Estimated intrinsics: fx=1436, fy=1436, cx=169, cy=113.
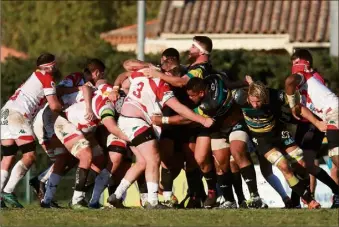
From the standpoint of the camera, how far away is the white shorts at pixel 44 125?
21.8m

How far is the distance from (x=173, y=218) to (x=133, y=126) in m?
2.96

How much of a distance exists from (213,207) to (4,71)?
39.6ft

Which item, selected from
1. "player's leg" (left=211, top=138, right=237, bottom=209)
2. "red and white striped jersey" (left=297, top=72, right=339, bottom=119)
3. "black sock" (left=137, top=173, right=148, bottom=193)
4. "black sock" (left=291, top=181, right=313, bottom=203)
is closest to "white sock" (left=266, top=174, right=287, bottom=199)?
"player's leg" (left=211, top=138, right=237, bottom=209)

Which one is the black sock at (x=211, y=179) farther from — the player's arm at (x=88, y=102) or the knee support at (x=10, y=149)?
the knee support at (x=10, y=149)

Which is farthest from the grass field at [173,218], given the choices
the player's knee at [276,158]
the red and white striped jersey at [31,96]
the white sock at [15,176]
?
the red and white striped jersey at [31,96]

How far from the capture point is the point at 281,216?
56.9 feet

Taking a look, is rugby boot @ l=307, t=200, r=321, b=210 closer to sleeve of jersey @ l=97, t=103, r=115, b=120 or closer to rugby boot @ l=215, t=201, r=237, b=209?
rugby boot @ l=215, t=201, r=237, b=209

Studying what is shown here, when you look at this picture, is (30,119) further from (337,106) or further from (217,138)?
(337,106)

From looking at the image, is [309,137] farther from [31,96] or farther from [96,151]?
[31,96]

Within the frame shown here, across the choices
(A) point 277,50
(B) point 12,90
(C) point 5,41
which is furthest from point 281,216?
(C) point 5,41

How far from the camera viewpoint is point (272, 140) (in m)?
20.1

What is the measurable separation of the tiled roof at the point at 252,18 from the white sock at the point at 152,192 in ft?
84.6

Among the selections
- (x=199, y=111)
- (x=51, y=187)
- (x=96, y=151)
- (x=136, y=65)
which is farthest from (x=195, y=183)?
(x=51, y=187)

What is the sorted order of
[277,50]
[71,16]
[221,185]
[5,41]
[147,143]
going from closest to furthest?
[147,143] < [221,185] < [277,50] < [71,16] < [5,41]
